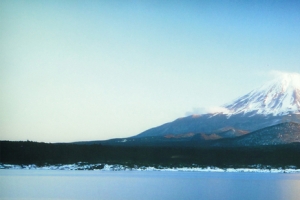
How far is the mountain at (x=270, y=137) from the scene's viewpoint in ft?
207

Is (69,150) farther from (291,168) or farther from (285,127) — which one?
(285,127)

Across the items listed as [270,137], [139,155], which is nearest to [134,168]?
[139,155]

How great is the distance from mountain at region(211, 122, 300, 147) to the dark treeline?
9.07 meters

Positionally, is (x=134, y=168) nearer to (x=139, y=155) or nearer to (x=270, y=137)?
(x=139, y=155)

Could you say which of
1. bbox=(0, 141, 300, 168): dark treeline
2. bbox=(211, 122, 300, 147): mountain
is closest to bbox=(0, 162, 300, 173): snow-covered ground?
bbox=(0, 141, 300, 168): dark treeline

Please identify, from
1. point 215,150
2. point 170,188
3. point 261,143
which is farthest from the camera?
point 261,143

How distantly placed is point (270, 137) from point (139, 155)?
2100 cm

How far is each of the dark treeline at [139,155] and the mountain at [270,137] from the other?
9065 millimetres

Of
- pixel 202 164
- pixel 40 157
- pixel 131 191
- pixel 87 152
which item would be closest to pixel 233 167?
pixel 202 164

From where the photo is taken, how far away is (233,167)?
48906 millimetres

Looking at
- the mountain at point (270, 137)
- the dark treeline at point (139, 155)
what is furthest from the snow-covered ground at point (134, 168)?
the mountain at point (270, 137)

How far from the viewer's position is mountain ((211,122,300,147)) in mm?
63156

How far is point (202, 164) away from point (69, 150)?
1181cm

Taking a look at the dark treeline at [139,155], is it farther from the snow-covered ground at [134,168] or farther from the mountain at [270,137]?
the mountain at [270,137]
